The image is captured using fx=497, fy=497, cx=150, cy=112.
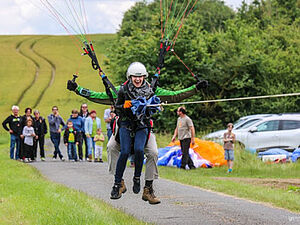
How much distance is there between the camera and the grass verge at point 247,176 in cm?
1116

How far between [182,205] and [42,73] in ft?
218

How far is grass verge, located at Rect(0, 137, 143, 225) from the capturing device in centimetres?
795

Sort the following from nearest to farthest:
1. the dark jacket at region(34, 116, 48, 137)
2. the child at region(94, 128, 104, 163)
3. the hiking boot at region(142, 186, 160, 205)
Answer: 1. the hiking boot at region(142, 186, 160, 205)
2. the child at region(94, 128, 104, 163)
3. the dark jacket at region(34, 116, 48, 137)

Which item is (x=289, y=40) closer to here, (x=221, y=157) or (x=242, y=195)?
(x=221, y=157)

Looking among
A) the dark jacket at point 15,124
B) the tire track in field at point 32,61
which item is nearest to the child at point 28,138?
the dark jacket at point 15,124

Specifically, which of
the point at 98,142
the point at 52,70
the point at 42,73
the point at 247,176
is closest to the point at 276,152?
the point at 247,176

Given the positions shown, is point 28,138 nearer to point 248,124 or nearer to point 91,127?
point 91,127

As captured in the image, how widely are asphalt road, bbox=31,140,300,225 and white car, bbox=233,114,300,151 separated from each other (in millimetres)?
7323

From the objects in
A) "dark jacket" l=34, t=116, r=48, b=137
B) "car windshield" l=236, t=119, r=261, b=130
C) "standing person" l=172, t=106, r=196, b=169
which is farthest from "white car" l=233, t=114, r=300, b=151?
"dark jacket" l=34, t=116, r=48, b=137

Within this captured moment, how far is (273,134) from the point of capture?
769 inches

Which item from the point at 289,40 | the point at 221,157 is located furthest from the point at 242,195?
the point at 289,40

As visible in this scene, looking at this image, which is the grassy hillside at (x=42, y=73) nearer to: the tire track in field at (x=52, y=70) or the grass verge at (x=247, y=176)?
the tire track in field at (x=52, y=70)

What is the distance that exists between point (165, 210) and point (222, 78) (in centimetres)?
2052

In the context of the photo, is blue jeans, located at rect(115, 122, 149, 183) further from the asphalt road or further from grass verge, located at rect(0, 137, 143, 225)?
the asphalt road
